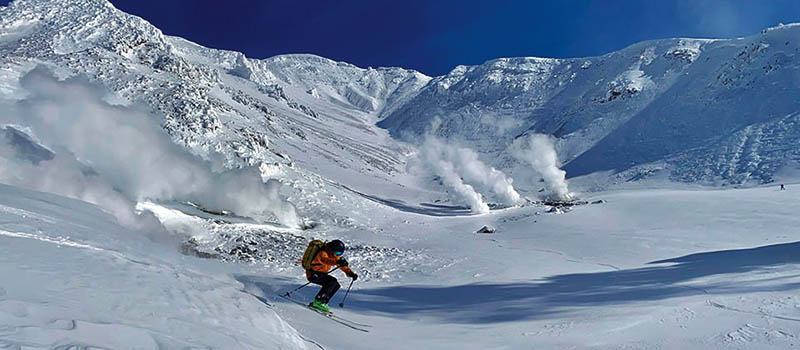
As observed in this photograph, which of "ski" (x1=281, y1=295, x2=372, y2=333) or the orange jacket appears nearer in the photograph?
"ski" (x1=281, y1=295, x2=372, y2=333)

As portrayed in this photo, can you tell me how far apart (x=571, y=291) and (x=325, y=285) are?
7833 mm

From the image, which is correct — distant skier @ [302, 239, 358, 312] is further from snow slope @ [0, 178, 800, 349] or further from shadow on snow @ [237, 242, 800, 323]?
shadow on snow @ [237, 242, 800, 323]

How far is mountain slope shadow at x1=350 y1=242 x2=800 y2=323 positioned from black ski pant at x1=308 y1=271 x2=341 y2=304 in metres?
2.58

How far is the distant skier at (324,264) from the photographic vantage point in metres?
11.4

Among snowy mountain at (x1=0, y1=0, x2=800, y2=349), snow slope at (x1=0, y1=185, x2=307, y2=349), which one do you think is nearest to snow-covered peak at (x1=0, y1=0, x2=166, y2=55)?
snowy mountain at (x1=0, y1=0, x2=800, y2=349)

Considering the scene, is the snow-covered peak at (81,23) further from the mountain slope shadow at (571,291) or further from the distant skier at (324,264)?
the distant skier at (324,264)

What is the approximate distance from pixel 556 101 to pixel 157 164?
141170 millimetres

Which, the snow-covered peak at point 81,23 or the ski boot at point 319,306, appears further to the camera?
the snow-covered peak at point 81,23

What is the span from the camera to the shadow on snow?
12312mm

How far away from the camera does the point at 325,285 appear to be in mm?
11461

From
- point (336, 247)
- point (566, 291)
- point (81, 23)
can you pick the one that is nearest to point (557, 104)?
point (81, 23)

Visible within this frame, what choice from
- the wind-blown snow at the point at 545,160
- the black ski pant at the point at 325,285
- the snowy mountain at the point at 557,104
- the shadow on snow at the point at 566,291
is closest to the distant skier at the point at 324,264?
the black ski pant at the point at 325,285

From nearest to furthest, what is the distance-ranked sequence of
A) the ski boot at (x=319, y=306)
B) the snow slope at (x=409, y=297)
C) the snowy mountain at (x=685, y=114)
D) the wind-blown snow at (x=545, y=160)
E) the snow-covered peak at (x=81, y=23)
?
the snow slope at (x=409, y=297)
the ski boot at (x=319, y=306)
the snowy mountain at (x=685, y=114)
the wind-blown snow at (x=545, y=160)
the snow-covered peak at (x=81, y=23)

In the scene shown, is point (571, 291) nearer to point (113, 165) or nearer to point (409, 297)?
point (409, 297)
